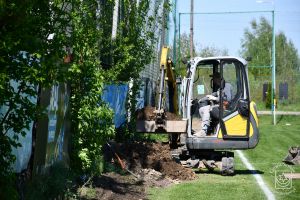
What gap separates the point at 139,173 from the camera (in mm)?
12883

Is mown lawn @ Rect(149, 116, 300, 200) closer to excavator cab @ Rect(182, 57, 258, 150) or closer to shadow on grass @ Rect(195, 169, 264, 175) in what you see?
shadow on grass @ Rect(195, 169, 264, 175)

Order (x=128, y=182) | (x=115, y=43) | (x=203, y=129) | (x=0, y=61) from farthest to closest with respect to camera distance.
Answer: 1. (x=115, y=43)
2. (x=203, y=129)
3. (x=128, y=182)
4. (x=0, y=61)

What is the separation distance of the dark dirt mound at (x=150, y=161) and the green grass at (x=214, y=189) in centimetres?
42

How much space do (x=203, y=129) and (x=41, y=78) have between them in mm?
9113

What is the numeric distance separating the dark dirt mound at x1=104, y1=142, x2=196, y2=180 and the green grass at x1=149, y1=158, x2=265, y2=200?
1.38 ft

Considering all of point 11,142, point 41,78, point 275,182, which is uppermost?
point 41,78

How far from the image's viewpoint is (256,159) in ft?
56.9

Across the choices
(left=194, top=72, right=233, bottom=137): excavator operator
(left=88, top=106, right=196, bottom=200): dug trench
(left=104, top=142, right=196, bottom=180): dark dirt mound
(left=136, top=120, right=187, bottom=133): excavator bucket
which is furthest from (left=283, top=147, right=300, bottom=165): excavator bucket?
(left=104, top=142, right=196, bottom=180): dark dirt mound

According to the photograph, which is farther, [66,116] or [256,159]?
[256,159]

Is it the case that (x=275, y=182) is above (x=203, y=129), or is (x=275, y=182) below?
below

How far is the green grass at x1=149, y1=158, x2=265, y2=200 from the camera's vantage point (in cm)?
1098

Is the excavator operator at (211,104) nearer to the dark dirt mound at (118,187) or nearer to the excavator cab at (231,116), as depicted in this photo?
the excavator cab at (231,116)

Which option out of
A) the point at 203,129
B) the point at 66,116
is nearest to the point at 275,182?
the point at 203,129

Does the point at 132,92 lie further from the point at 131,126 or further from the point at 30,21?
the point at 30,21
